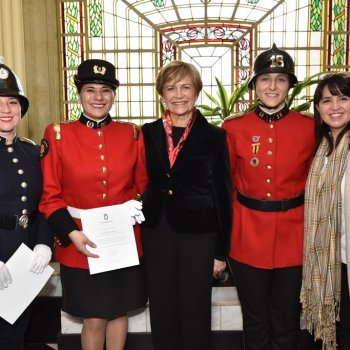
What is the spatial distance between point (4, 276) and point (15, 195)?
→ 316 millimetres

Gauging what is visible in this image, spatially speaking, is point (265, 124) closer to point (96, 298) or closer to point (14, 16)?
point (96, 298)

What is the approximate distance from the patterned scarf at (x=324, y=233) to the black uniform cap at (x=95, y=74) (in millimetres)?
938

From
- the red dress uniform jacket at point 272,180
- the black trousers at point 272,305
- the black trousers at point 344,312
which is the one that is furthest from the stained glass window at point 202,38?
the black trousers at point 344,312

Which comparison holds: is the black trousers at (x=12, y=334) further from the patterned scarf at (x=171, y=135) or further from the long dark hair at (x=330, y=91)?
the long dark hair at (x=330, y=91)

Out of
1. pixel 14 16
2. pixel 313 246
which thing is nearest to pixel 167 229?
pixel 313 246

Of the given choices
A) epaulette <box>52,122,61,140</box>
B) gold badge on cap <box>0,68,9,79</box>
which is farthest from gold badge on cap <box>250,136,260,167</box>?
gold badge on cap <box>0,68,9,79</box>

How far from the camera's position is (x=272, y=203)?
1970mm

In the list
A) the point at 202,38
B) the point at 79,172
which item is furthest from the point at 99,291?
the point at 202,38

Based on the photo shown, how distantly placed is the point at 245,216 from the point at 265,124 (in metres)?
0.42

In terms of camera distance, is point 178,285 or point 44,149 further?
point 178,285

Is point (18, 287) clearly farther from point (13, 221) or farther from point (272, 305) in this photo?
point (272, 305)

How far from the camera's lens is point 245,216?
203cm

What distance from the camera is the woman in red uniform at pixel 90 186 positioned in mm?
1882

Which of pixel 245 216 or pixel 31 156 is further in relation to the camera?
pixel 245 216
